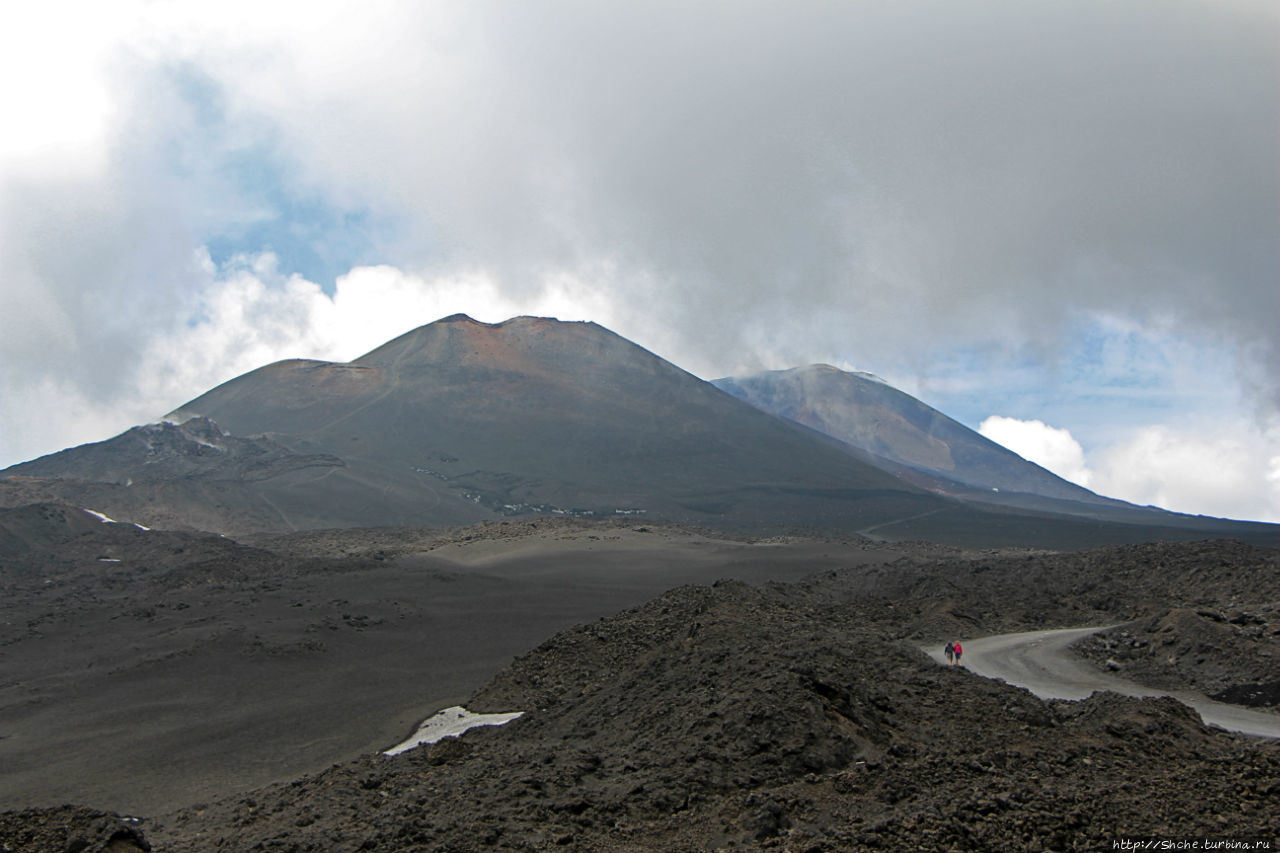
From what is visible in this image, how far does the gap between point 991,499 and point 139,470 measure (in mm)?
109903

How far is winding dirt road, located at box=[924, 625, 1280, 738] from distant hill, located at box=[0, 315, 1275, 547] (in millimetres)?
50655

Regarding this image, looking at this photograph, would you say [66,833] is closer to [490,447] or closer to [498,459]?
[498,459]

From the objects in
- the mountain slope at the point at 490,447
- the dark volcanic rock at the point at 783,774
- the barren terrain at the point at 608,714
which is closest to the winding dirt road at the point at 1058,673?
the barren terrain at the point at 608,714

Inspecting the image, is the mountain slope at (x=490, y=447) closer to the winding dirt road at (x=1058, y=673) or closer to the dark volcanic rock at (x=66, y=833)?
the winding dirt road at (x=1058, y=673)

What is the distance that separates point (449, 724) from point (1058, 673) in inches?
555

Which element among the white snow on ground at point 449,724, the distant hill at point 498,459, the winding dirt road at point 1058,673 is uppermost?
the distant hill at point 498,459

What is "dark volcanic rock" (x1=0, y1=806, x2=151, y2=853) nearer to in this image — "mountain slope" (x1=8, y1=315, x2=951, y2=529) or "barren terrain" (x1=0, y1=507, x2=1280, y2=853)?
"barren terrain" (x1=0, y1=507, x2=1280, y2=853)

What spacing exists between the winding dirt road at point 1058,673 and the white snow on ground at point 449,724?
34.7 ft

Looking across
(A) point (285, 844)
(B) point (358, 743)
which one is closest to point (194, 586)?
(B) point (358, 743)

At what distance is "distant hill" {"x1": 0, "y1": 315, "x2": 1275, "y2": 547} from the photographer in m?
79.5

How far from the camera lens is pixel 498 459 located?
10488 cm

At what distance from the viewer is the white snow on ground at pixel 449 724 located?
60.0ft

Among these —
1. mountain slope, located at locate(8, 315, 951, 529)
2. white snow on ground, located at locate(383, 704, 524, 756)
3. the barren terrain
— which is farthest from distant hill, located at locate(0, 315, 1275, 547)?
white snow on ground, located at locate(383, 704, 524, 756)

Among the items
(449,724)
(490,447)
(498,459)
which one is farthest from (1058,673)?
(490,447)
